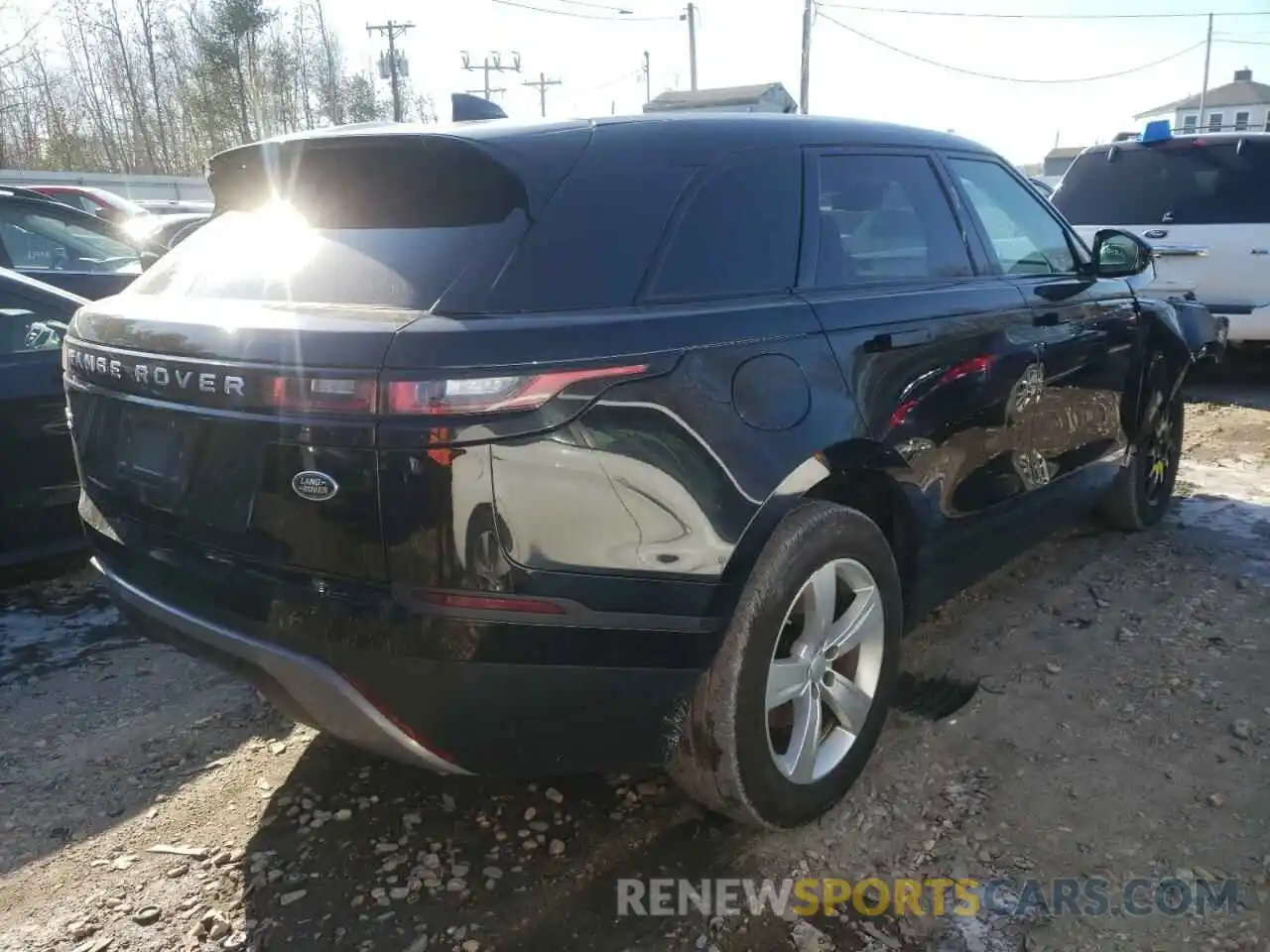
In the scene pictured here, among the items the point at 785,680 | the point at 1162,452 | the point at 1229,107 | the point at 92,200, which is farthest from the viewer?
the point at 1229,107

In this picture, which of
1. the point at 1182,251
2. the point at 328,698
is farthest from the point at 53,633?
the point at 1182,251

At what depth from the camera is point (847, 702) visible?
261cm

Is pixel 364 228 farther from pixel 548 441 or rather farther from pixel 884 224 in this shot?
pixel 884 224

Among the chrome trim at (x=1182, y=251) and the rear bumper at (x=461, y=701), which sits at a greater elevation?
the chrome trim at (x=1182, y=251)

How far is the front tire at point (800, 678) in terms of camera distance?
2246mm

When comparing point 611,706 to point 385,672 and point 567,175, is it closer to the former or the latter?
point 385,672

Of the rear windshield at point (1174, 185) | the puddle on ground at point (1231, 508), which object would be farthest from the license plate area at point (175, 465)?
the rear windshield at point (1174, 185)

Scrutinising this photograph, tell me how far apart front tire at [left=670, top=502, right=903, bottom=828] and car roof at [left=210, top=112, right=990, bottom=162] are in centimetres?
97

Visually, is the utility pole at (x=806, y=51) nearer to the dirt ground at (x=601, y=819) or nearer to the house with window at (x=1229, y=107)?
the dirt ground at (x=601, y=819)

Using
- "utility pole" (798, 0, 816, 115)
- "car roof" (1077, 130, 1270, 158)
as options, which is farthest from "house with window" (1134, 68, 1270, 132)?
"car roof" (1077, 130, 1270, 158)

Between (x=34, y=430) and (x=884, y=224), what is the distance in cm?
334

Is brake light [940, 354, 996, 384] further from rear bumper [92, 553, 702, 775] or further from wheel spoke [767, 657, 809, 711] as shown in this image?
rear bumper [92, 553, 702, 775]

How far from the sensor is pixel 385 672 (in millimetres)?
1951

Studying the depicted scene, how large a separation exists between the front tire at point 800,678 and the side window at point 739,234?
58 centimetres
